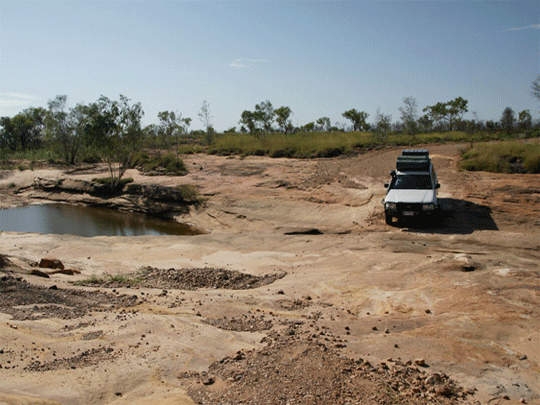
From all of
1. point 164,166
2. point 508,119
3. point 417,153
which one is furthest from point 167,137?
point 508,119

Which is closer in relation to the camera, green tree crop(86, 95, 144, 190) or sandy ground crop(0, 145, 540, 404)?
sandy ground crop(0, 145, 540, 404)

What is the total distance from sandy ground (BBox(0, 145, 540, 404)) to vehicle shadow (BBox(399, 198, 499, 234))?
91 mm

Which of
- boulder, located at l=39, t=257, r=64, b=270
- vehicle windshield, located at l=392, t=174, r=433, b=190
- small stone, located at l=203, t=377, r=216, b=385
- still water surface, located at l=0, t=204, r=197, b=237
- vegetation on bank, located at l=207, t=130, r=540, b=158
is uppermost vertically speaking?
vegetation on bank, located at l=207, t=130, r=540, b=158

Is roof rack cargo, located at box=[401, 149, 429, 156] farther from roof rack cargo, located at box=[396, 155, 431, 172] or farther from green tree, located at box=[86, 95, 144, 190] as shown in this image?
green tree, located at box=[86, 95, 144, 190]

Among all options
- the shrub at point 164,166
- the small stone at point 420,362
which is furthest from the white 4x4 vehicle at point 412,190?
the shrub at point 164,166

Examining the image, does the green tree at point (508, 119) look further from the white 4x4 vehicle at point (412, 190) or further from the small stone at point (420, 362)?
the small stone at point (420, 362)

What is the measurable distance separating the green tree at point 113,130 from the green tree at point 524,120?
122 ft

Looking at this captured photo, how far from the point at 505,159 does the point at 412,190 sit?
37.2 feet

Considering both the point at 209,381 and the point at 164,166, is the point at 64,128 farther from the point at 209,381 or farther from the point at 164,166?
the point at 209,381

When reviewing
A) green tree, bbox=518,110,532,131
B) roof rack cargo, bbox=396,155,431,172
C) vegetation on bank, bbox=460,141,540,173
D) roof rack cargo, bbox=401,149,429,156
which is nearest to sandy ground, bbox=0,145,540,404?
roof rack cargo, bbox=396,155,431,172

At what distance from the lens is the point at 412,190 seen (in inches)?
597

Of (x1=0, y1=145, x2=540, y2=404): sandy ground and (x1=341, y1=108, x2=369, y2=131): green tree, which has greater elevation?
(x1=341, y1=108, x2=369, y2=131): green tree

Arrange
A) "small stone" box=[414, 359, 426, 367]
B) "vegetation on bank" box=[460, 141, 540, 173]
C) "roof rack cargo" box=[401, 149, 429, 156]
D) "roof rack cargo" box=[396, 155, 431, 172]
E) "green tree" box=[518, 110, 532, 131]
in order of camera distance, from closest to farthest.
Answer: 1. "small stone" box=[414, 359, 426, 367]
2. "roof rack cargo" box=[396, 155, 431, 172]
3. "roof rack cargo" box=[401, 149, 429, 156]
4. "vegetation on bank" box=[460, 141, 540, 173]
5. "green tree" box=[518, 110, 532, 131]

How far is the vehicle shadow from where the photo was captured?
568 inches
